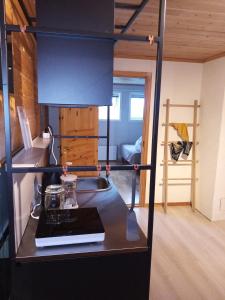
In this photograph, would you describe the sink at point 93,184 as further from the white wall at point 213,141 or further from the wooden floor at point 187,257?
the white wall at point 213,141

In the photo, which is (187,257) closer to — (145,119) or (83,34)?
(145,119)

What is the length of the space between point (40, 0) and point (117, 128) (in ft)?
20.7

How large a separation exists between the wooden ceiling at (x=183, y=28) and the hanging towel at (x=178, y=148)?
51.6 inches

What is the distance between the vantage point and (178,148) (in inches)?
154

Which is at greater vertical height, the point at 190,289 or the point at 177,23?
the point at 177,23

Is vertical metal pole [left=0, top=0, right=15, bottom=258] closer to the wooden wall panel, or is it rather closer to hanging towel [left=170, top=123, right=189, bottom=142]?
the wooden wall panel

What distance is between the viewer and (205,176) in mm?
3820

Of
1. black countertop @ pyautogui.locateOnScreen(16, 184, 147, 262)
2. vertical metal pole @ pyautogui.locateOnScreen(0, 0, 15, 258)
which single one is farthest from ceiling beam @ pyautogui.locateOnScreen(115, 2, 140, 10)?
black countertop @ pyautogui.locateOnScreen(16, 184, 147, 262)

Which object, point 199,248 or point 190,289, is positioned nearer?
point 190,289

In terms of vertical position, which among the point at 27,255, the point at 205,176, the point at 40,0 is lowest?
the point at 205,176

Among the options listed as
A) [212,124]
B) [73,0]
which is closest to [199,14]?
[73,0]

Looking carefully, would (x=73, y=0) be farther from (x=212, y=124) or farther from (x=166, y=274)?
(x=212, y=124)

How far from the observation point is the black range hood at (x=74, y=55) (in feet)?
3.75

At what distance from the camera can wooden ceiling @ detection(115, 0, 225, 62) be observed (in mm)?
1907
